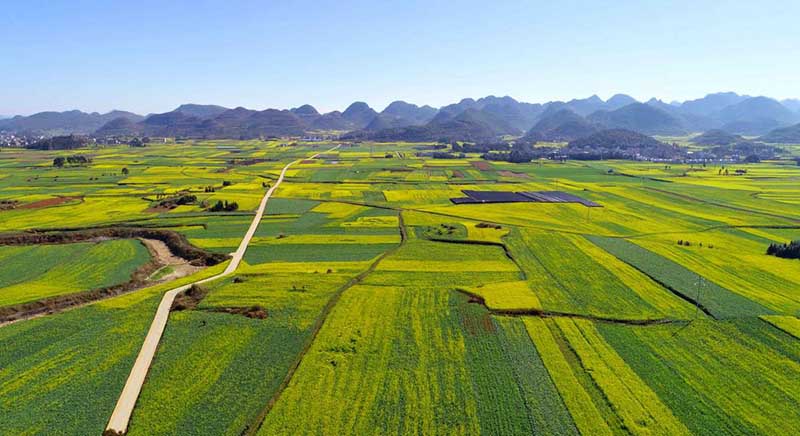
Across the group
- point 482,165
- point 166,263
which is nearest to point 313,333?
point 166,263

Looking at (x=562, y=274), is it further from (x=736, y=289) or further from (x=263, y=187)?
(x=263, y=187)

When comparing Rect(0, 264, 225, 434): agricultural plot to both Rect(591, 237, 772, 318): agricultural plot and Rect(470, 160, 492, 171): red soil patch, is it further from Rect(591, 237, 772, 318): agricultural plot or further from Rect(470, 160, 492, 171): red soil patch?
Rect(470, 160, 492, 171): red soil patch

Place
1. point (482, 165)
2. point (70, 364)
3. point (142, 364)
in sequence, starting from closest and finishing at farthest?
point (70, 364) → point (142, 364) → point (482, 165)

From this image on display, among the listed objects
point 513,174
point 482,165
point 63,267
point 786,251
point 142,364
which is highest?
point 482,165

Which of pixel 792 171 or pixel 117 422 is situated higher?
pixel 792 171

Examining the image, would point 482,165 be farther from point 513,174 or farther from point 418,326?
point 418,326

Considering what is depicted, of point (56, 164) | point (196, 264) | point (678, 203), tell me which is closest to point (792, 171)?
point (678, 203)

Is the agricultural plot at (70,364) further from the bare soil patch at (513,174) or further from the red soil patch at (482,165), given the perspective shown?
the red soil patch at (482,165)

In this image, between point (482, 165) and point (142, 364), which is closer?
point (142, 364)
